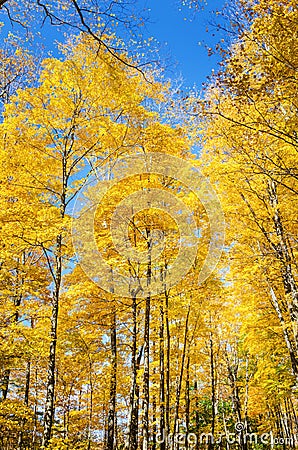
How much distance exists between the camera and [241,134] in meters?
Result: 7.58

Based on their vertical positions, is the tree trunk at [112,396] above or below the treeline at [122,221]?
below

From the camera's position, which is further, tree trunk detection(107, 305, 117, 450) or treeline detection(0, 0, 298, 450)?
tree trunk detection(107, 305, 117, 450)

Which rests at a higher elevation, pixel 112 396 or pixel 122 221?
pixel 122 221

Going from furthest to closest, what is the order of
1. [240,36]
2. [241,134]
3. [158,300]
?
[158,300]
[241,134]
[240,36]

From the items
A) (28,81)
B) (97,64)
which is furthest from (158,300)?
(28,81)

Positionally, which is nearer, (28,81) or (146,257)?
(146,257)

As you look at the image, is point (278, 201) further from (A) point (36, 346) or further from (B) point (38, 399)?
(B) point (38, 399)

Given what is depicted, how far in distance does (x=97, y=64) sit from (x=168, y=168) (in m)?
3.19

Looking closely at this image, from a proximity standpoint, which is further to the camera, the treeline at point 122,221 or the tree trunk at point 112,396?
the tree trunk at point 112,396

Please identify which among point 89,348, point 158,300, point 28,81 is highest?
point 28,81

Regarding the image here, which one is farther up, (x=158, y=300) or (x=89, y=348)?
(x=158, y=300)

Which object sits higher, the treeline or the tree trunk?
the treeline

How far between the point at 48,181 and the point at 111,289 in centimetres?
336

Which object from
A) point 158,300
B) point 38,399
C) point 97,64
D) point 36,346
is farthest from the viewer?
point 38,399
